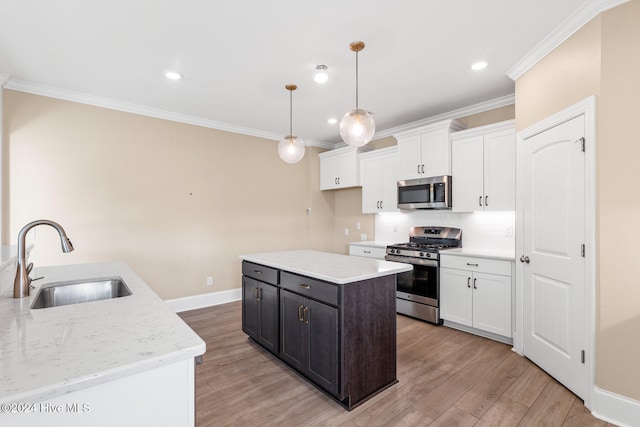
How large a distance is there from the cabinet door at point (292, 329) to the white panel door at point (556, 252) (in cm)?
198

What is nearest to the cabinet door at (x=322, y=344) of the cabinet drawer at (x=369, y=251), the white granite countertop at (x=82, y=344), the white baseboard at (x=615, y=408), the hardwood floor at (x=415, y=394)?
the hardwood floor at (x=415, y=394)

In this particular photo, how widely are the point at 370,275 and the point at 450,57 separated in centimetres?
208

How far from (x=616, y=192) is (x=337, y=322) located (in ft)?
6.52

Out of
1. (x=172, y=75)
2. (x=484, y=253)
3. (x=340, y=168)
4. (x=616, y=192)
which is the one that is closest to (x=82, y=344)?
(x=172, y=75)

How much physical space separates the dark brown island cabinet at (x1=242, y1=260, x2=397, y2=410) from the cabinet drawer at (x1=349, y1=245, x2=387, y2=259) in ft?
6.72

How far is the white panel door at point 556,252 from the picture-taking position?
2.21 meters

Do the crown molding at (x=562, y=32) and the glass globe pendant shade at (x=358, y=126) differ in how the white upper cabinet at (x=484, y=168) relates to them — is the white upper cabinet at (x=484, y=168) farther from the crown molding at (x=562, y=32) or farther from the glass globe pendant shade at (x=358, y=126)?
the glass globe pendant shade at (x=358, y=126)

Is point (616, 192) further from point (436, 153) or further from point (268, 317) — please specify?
point (268, 317)

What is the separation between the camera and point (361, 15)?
217 centimetres

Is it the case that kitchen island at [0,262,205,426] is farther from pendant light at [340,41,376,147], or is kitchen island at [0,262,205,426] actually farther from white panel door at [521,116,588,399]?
white panel door at [521,116,588,399]

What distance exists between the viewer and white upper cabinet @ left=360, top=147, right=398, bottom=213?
4.55 meters

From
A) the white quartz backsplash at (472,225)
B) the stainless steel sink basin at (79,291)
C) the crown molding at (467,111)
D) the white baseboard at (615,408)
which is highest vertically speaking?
the crown molding at (467,111)

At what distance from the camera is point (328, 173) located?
5559mm

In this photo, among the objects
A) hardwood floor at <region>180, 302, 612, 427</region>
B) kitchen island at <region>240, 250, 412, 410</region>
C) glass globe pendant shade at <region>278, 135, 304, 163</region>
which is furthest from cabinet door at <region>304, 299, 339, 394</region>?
glass globe pendant shade at <region>278, 135, 304, 163</region>
